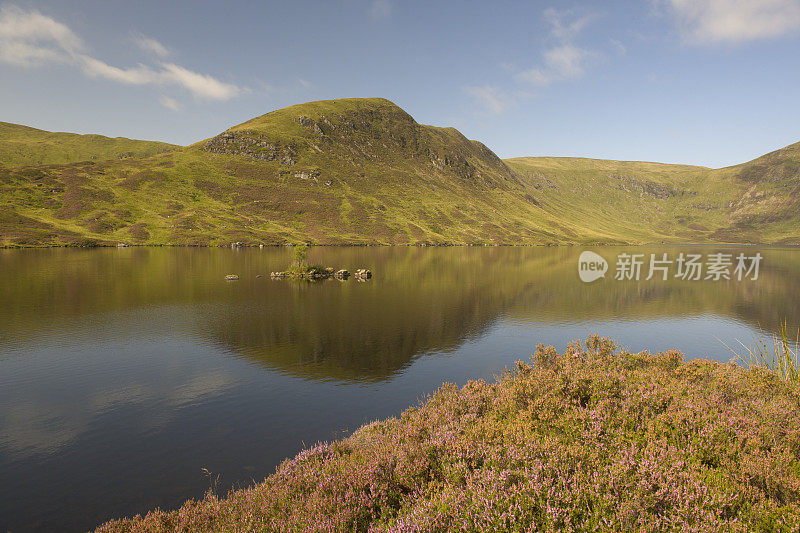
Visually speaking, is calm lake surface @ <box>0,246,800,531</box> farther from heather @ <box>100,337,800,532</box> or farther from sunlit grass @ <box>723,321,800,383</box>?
heather @ <box>100,337,800,532</box>

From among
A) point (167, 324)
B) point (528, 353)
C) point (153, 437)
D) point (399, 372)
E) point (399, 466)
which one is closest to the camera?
point (399, 466)

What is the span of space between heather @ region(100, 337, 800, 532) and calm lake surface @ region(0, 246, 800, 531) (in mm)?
5743

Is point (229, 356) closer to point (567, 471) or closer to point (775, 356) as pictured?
point (567, 471)

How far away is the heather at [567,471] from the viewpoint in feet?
20.1

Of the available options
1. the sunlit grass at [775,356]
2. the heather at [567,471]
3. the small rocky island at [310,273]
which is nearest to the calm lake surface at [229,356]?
the sunlit grass at [775,356]

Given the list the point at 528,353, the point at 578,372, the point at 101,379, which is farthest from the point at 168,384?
the point at 528,353

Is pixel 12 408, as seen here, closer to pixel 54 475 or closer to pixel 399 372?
pixel 54 475

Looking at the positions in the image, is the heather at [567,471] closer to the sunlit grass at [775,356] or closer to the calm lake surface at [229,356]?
the sunlit grass at [775,356]

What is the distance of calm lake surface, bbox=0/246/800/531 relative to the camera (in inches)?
592

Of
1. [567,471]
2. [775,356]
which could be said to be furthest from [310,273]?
[567,471]

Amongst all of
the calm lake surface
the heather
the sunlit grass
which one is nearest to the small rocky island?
the calm lake surface

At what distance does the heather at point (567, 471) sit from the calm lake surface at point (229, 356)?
5.74 m

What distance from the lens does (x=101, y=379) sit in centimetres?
2381

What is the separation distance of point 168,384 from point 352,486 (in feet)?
65.9
